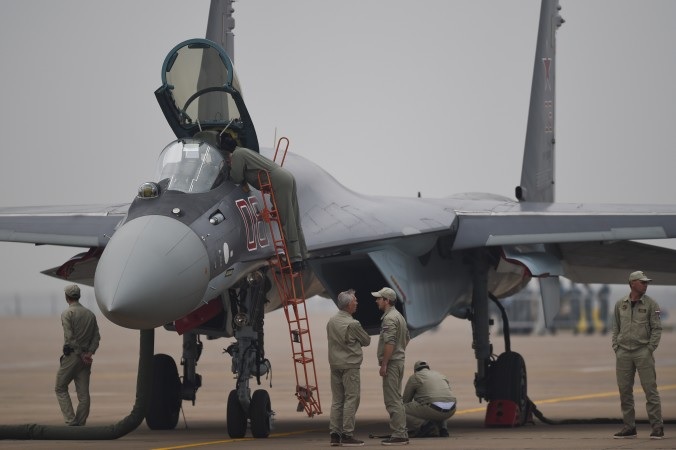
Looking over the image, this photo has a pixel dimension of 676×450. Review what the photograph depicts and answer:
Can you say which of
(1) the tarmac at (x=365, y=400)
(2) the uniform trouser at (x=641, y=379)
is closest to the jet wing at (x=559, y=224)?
(1) the tarmac at (x=365, y=400)

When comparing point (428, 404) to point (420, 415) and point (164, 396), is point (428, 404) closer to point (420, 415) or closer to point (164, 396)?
point (420, 415)

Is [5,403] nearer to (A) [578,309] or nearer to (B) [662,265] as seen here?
(B) [662,265]

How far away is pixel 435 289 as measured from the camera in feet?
51.8

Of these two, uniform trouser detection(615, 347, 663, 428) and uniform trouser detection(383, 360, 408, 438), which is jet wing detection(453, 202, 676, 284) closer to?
uniform trouser detection(615, 347, 663, 428)

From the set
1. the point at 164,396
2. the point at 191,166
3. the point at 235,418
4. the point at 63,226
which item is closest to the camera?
the point at 191,166

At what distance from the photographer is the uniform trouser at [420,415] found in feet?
45.0

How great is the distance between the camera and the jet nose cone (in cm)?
1127

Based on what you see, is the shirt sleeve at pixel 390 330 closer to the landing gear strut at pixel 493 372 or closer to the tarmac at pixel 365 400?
the tarmac at pixel 365 400

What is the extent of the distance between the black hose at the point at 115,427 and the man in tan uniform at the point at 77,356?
1224 mm

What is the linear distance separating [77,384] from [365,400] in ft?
23.7

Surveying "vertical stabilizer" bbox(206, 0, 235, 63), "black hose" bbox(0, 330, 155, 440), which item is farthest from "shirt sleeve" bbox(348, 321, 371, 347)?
"vertical stabilizer" bbox(206, 0, 235, 63)

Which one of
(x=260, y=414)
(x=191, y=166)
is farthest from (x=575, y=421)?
(x=191, y=166)

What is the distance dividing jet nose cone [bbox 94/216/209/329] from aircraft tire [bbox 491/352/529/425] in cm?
543

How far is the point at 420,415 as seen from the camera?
13.8m
